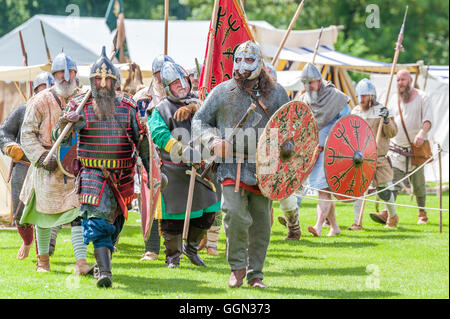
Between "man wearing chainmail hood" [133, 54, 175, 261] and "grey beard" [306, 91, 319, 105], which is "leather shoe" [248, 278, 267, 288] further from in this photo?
"grey beard" [306, 91, 319, 105]

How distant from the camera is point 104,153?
6.40 m

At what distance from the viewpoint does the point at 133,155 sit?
6574mm

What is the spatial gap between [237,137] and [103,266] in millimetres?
1275

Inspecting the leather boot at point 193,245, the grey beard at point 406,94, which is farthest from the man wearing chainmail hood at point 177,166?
the grey beard at point 406,94

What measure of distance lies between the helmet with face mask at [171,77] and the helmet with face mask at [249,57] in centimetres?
110

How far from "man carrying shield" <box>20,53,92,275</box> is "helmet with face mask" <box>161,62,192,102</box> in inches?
27.7

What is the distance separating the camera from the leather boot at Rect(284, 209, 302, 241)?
907 centimetres

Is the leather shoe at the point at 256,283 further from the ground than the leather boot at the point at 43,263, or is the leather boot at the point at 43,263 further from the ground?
the leather shoe at the point at 256,283

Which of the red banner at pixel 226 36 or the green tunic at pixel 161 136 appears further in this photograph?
the red banner at pixel 226 36

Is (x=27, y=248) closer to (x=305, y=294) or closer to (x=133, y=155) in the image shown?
(x=133, y=155)

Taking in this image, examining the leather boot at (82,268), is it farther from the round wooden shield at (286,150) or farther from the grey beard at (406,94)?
the grey beard at (406,94)

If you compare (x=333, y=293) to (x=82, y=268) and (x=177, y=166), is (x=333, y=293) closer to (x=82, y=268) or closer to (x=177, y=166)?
(x=177, y=166)

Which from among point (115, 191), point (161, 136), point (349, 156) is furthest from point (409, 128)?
point (115, 191)

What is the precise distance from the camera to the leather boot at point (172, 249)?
24.4ft
